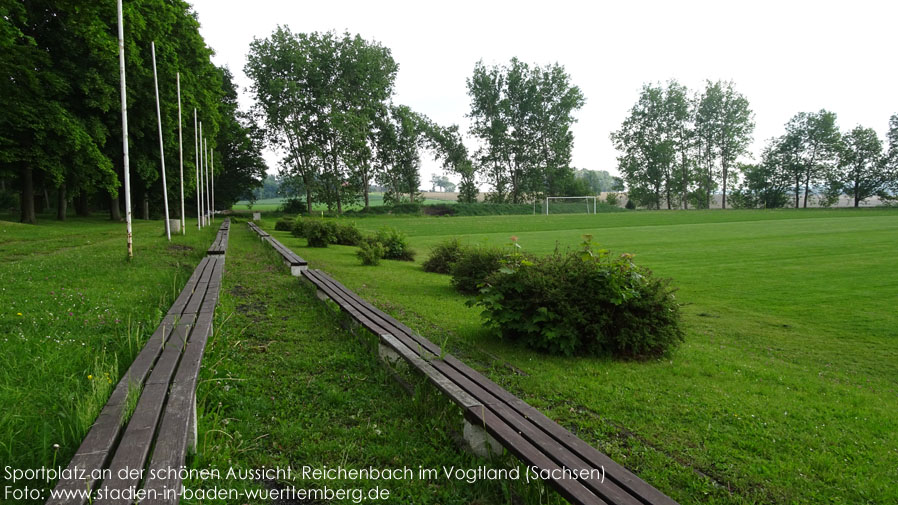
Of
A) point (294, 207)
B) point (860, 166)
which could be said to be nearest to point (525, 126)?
point (294, 207)

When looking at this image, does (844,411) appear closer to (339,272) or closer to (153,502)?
(153,502)

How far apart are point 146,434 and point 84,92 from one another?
27.1 m

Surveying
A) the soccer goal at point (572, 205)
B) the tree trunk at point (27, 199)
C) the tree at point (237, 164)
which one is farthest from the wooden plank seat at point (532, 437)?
the soccer goal at point (572, 205)

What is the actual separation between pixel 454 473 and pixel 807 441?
2.56m

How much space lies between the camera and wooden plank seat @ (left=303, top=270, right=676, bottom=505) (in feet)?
7.38

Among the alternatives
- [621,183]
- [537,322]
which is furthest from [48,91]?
[621,183]

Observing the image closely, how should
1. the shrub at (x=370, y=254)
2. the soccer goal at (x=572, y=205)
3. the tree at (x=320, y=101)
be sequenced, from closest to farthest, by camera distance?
the shrub at (x=370, y=254), the tree at (x=320, y=101), the soccer goal at (x=572, y=205)

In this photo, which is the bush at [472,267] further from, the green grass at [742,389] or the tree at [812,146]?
the tree at [812,146]

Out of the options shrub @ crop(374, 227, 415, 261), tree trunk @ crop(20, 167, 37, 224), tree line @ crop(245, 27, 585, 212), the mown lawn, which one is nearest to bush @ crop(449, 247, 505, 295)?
the mown lawn

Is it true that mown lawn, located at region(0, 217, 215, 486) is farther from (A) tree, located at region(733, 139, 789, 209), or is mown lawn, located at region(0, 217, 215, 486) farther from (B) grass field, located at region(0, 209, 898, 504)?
(A) tree, located at region(733, 139, 789, 209)

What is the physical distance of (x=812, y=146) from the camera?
73812mm

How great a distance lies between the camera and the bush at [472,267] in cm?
901

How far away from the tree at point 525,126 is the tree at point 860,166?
3916 cm

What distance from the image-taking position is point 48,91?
71.2 feet
